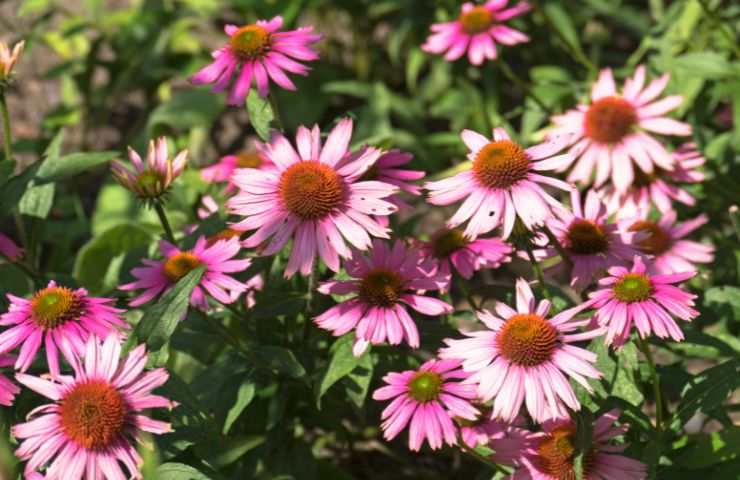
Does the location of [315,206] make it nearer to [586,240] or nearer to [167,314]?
[167,314]

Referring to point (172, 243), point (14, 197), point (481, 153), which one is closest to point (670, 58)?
point (481, 153)

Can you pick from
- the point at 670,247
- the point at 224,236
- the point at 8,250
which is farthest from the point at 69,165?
the point at 670,247

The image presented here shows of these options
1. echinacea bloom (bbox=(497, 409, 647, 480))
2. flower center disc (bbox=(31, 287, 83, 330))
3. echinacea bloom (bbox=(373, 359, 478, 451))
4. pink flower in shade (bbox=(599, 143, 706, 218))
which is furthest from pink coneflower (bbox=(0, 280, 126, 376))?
pink flower in shade (bbox=(599, 143, 706, 218))

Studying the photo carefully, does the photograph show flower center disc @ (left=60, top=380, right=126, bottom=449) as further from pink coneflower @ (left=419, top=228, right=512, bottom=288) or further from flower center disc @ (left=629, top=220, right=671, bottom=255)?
flower center disc @ (left=629, top=220, right=671, bottom=255)

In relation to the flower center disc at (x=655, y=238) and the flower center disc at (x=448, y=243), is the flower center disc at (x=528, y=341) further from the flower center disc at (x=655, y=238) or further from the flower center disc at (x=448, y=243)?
the flower center disc at (x=655, y=238)

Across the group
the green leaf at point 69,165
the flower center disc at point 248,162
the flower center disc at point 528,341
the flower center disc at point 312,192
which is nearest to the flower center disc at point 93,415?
the flower center disc at point 312,192

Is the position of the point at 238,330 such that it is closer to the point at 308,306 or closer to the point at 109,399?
the point at 308,306
